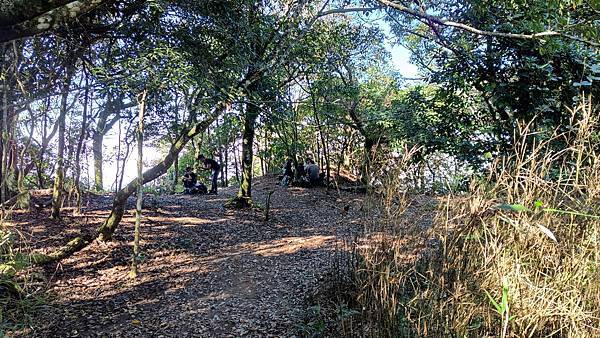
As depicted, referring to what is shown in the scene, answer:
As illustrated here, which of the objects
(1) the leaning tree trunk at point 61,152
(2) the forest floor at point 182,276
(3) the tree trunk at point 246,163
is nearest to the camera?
(2) the forest floor at point 182,276

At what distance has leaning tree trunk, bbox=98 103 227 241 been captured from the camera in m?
5.65

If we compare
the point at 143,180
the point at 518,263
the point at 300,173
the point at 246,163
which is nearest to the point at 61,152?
the point at 143,180

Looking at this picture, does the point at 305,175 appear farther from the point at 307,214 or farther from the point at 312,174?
the point at 307,214

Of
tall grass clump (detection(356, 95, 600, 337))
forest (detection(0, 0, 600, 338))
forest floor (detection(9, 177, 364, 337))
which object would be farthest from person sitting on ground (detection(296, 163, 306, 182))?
tall grass clump (detection(356, 95, 600, 337))

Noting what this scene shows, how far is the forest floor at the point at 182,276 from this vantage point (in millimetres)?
3832

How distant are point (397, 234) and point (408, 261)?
215mm

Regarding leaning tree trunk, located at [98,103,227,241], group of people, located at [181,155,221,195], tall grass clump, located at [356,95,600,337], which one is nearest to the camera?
tall grass clump, located at [356,95,600,337]

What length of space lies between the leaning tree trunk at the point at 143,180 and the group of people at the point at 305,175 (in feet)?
27.8

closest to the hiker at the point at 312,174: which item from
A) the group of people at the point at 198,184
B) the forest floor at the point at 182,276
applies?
the group of people at the point at 198,184

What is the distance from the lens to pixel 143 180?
554 centimetres

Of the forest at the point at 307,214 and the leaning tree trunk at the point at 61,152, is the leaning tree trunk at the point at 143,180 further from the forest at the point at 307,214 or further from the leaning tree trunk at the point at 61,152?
the leaning tree trunk at the point at 61,152

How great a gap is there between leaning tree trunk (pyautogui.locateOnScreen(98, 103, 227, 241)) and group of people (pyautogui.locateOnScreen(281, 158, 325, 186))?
848cm

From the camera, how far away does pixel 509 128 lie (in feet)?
17.5

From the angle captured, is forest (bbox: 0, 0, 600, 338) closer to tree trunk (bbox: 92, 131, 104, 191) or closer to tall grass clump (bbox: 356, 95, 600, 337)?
tall grass clump (bbox: 356, 95, 600, 337)
